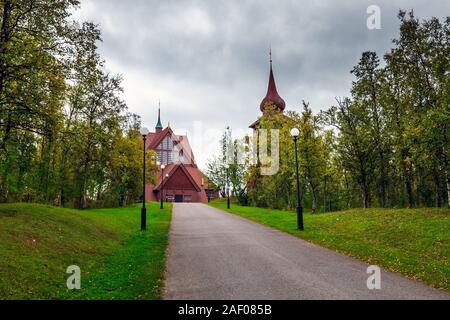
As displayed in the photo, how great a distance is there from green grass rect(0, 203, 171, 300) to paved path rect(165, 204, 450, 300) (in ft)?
2.21

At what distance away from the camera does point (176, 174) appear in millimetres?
55625

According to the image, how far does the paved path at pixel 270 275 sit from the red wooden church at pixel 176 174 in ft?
116

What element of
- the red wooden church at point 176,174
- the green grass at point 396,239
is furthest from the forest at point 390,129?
the red wooden church at point 176,174

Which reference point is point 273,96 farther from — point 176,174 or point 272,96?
point 176,174

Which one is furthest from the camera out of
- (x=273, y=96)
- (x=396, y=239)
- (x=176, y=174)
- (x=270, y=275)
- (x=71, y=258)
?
(x=176, y=174)

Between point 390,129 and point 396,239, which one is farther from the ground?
point 390,129

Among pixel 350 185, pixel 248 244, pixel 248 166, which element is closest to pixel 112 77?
pixel 248 166

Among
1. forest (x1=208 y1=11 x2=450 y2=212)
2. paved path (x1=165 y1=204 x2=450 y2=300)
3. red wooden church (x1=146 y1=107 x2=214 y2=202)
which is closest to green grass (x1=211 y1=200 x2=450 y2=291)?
paved path (x1=165 y1=204 x2=450 y2=300)

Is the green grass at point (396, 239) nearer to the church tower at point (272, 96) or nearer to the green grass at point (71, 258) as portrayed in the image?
the green grass at point (71, 258)

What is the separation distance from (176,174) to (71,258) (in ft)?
154

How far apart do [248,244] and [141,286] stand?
5.95 meters

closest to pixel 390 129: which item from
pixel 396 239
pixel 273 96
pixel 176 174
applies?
pixel 396 239

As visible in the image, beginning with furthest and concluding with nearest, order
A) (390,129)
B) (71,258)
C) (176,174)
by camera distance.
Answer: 1. (176,174)
2. (390,129)
3. (71,258)

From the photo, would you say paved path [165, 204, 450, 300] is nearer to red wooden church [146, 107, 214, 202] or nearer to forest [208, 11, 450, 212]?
forest [208, 11, 450, 212]
